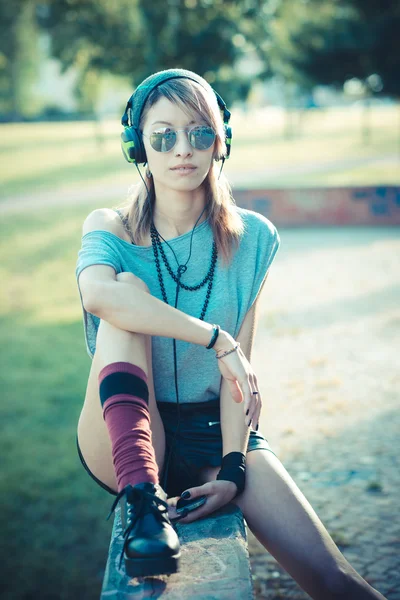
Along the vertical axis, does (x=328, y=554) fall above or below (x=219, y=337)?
below

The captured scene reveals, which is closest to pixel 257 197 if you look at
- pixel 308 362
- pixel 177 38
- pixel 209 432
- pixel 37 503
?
pixel 177 38

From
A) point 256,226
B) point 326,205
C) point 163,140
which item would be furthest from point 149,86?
point 326,205

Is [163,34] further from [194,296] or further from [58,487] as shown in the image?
[194,296]

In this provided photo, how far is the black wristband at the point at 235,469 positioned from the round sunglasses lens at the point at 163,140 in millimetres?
1194

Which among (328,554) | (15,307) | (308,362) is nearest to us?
(328,554)

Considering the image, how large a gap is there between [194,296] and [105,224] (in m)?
0.46

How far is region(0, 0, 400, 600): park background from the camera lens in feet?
12.4

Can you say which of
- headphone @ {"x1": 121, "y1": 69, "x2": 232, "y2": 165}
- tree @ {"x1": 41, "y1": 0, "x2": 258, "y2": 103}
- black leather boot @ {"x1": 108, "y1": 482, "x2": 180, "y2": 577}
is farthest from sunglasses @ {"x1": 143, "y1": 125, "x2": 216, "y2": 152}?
tree @ {"x1": 41, "y1": 0, "x2": 258, "y2": 103}

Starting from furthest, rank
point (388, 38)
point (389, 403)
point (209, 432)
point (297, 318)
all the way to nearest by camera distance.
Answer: point (388, 38), point (297, 318), point (389, 403), point (209, 432)

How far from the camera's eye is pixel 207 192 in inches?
113

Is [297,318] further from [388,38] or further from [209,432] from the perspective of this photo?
[388,38]

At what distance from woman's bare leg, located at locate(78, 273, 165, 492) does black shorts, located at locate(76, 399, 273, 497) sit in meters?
0.06

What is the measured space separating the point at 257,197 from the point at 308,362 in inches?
300

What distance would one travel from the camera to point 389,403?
528 cm
